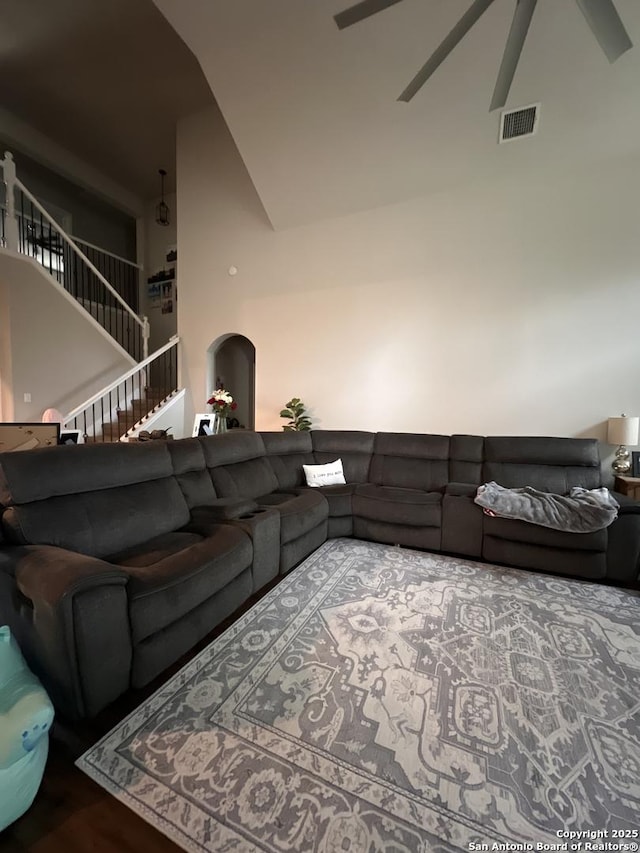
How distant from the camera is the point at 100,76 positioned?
4.38m

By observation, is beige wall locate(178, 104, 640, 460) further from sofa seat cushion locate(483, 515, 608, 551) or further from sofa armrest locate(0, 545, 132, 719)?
sofa armrest locate(0, 545, 132, 719)

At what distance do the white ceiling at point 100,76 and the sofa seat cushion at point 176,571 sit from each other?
5.28m

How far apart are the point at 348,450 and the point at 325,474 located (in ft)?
1.48

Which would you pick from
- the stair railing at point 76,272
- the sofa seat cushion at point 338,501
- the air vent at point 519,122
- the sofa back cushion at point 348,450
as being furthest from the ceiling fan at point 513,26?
the stair railing at point 76,272

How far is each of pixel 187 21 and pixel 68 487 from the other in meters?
3.66

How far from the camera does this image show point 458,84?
2.74 metres

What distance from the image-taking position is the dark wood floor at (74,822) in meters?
0.92

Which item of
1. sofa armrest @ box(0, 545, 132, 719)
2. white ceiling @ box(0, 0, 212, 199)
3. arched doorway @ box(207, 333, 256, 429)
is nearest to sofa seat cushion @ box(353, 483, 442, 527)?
sofa armrest @ box(0, 545, 132, 719)

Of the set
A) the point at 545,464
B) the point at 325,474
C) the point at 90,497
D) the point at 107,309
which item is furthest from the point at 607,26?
the point at 107,309

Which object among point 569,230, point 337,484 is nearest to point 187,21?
point 569,230

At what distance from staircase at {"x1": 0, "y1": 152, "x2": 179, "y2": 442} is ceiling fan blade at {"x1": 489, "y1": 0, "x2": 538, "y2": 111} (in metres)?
4.59

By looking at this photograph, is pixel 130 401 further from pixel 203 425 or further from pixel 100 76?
pixel 100 76

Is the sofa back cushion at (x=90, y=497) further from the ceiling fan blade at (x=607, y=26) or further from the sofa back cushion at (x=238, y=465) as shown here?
the ceiling fan blade at (x=607, y=26)

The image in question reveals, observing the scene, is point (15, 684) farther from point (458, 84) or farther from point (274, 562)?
point (458, 84)
